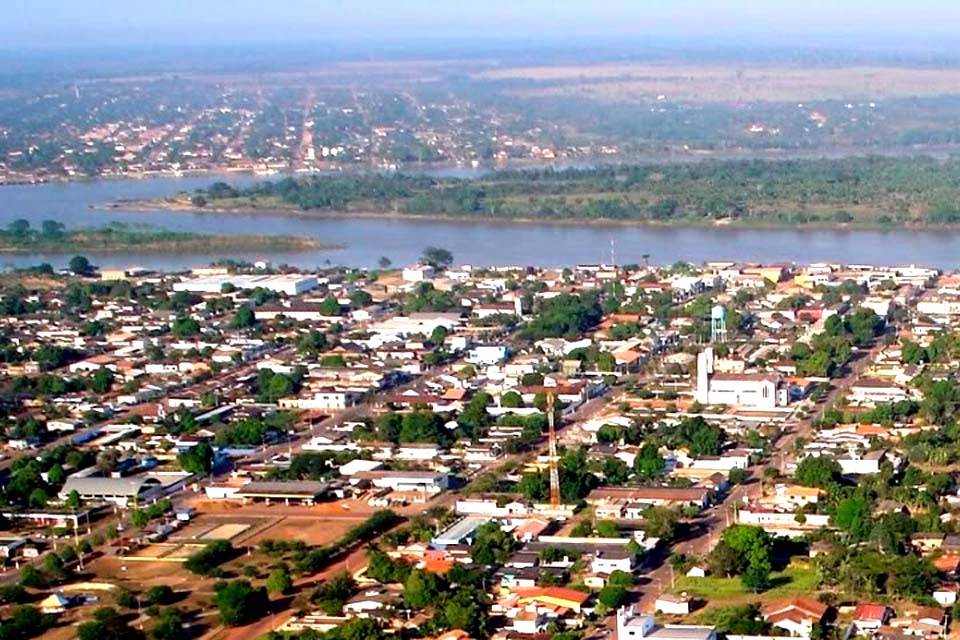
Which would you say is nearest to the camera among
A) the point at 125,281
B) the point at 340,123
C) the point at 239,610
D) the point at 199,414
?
the point at 239,610

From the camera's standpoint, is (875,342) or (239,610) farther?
(875,342)

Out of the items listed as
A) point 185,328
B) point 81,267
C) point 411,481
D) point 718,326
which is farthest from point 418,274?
point 411,481

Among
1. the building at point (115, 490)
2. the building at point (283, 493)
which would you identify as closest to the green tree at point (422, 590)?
the building at point (283, 493)

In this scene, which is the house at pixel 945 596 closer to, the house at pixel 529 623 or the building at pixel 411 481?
the house at pixel 529 623

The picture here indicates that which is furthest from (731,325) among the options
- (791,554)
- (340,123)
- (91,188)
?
(340,123)

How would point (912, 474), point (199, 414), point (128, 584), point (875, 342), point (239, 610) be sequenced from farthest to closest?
point (875, 342) → point (199, 414) → point (912, 474) → point (128, 584) → point (239, 610)

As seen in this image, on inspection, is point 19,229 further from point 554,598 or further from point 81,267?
point 554,598

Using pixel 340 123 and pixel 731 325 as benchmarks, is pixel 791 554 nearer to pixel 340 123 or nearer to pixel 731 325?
pixel 731 325
